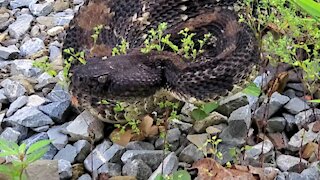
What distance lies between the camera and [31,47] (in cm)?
517

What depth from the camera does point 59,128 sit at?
4.09 m

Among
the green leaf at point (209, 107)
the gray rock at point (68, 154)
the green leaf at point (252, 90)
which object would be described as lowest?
the gray rock at point (68, 154)

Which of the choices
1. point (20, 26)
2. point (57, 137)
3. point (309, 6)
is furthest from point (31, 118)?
point (309, 6)

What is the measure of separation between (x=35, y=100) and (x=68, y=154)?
67cm

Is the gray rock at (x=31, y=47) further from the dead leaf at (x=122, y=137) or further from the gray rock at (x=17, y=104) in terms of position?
the dead leaf at (x=122, y=137)

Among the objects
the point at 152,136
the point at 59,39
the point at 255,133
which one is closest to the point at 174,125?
the point at 152,136

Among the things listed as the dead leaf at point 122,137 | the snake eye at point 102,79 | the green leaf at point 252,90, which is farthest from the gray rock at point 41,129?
the green leaf at point 252,90

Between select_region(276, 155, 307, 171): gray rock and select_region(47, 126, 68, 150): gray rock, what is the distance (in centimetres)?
107

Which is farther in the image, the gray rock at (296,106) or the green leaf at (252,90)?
the gray rock at (296,106)

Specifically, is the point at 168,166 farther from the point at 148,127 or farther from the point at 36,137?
the point at 36,137

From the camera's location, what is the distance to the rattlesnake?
11.7 ft

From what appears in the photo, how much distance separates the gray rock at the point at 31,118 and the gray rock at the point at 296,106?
4.05 feet

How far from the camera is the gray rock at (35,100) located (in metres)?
4.36

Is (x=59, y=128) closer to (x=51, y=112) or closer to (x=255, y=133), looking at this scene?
(x=51, y=112)
